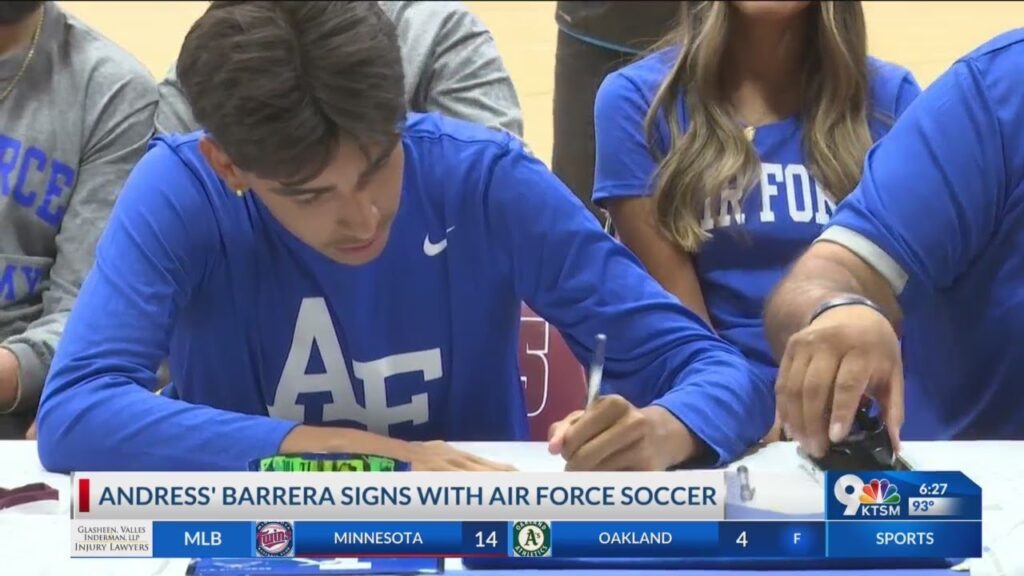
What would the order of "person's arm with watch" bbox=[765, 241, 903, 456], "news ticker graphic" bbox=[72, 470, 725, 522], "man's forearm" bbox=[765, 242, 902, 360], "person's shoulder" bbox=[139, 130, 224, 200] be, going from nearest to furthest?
"news ticker graphic" bbox=[72, 470, 725, 522]
"person's arm with watch" bbox=[765, 241, 903, 456]
"man's forearm" bbox=[765, 242, 902, 360]
"person's shoulder" bbox=[139, 130, 224, 200]

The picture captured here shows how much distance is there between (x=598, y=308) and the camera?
1.37m

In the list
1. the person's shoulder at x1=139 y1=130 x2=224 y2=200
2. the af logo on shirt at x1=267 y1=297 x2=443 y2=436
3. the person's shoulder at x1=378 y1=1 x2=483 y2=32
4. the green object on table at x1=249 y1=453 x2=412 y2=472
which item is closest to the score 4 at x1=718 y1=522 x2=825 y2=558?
the green object on table at x1=249 y1=453 x2=412 y2=472

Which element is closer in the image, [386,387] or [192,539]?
[192,539]

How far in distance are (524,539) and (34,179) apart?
1.16m

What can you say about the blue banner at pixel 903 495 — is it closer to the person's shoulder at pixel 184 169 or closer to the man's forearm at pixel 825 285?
the man's forearm at pixel 825 285

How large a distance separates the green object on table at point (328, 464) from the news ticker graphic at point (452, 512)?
0.07ft

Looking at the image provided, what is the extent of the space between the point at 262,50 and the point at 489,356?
452 millimetres

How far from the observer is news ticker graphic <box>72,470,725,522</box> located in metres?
0.87

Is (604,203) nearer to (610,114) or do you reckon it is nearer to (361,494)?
(610,114)

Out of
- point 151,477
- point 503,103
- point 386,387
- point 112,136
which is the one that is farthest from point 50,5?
point 151,477

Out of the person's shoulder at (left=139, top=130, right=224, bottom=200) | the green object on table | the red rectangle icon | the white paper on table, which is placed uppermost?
the person's shoulder at (left=139, top=130, right=224, bottom=200)

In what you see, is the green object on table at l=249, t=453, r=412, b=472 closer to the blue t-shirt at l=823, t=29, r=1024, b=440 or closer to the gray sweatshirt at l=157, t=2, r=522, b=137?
the blue t-shirt at l=823, t=29, r=1024, b=440

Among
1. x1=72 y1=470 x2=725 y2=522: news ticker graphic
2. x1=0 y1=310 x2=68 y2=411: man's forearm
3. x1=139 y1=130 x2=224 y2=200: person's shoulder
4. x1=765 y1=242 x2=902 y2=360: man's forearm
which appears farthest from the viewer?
x1=0 y1=310 x2=68 y2=411: man's forearm

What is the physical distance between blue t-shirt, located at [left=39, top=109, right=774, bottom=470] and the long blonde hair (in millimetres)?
372
